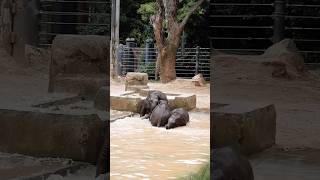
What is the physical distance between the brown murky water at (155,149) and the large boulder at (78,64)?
0.45 m

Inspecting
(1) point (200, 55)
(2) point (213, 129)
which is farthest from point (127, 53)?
(2) point (213, 129)

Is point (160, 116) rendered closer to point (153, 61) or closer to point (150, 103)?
point (150, 103)

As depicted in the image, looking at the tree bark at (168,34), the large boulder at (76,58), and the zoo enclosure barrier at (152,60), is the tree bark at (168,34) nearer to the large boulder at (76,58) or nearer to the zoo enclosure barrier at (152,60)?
the zoo enclosure barrier at (152,60)

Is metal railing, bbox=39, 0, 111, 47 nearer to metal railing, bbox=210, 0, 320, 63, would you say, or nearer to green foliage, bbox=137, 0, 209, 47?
metal railing, bbox=210, 0, 320, 63

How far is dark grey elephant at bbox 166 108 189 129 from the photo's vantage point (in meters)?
4.61

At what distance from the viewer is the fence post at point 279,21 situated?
157 centimetres

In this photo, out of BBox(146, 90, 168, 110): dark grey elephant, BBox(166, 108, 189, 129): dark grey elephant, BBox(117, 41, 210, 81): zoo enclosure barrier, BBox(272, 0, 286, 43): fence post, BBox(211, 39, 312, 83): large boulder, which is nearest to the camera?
BBox(272, 0, 286, 43): fence post

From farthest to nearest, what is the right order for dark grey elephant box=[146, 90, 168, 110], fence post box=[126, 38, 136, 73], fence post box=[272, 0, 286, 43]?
fence post box=[126, 38, 136, 73]
dark grey elephant box=[146, 90, 168, 110]
fence post box=[272, 0, 286, 43]

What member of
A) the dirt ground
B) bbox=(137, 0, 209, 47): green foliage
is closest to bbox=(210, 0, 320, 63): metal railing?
the dirt ground

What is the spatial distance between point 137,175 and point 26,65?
0.72m

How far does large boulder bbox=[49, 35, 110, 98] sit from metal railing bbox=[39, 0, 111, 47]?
3.5 inches

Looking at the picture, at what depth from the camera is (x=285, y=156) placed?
2.08m

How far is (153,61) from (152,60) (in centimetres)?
6

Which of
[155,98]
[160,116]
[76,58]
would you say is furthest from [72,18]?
[155,98]
